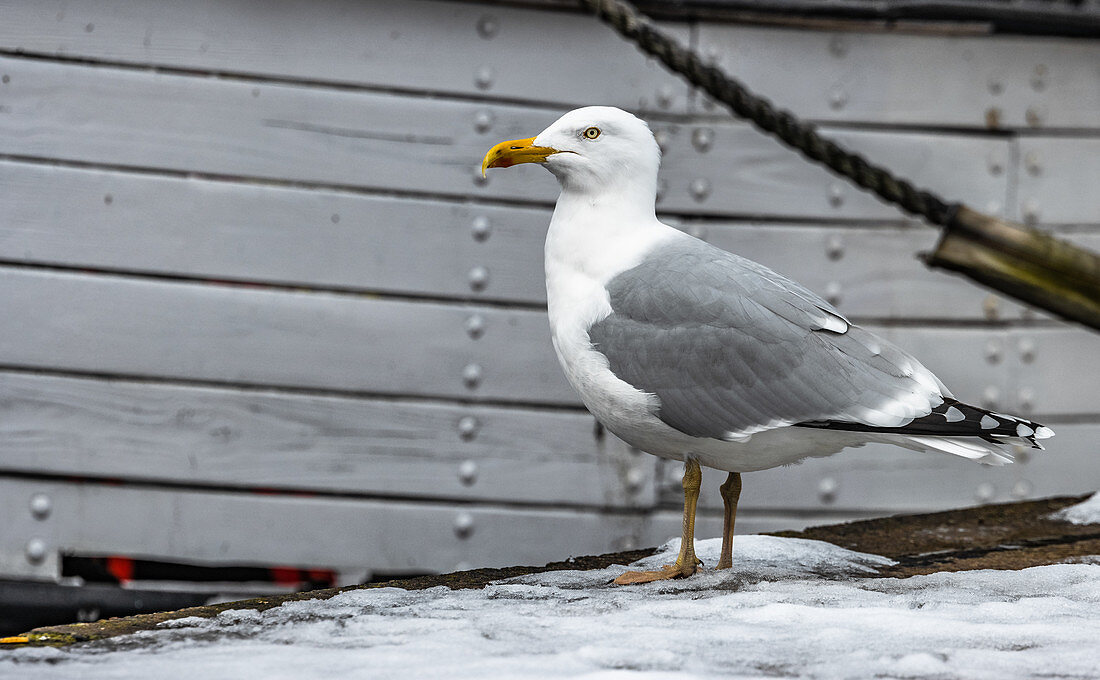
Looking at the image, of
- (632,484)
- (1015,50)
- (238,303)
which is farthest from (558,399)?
(1015,50)

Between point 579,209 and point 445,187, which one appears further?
point 445,187

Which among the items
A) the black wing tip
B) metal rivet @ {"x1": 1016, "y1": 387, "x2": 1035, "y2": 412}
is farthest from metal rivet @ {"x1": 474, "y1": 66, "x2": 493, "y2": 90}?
metal rivet @ {"x1": 1016, "y1": 387, "x2": 1035, "y2": 412}

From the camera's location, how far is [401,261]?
253cm

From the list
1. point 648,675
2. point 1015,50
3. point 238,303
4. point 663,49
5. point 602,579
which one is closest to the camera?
point 648,675

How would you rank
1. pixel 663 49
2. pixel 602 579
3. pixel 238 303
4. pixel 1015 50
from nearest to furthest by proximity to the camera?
pixel 602 579 < pixel 663 49 < pixel 238 303 < pixel 1015 50

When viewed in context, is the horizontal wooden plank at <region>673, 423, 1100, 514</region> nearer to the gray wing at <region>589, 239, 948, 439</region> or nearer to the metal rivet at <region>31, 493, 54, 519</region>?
the gray wing at <region>589, 239, 948, 439</region>

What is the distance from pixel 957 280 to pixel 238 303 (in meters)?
1.74

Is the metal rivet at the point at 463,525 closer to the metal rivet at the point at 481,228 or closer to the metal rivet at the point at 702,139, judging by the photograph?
the metal rivet at the point at 481,228

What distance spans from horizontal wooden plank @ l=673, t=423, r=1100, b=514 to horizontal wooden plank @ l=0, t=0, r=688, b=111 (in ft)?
3.10

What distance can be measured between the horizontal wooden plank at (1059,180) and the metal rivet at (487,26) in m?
1.33

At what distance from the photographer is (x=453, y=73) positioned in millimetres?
2543

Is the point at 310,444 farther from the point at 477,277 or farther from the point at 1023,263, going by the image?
the point at 1023,263

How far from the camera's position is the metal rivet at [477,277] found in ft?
8.39

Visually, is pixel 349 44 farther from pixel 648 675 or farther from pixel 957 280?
pixel 648 675
